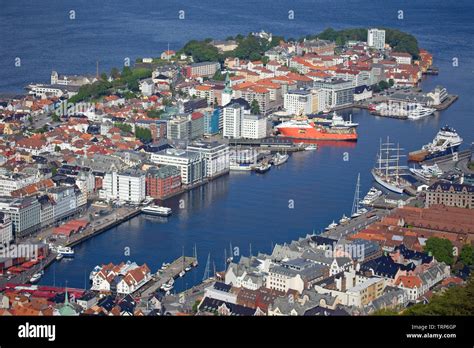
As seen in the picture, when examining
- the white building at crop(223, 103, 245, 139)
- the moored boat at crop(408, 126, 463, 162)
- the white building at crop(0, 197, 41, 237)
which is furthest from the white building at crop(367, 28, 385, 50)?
the white building at crop(0, 197, 41, 237)

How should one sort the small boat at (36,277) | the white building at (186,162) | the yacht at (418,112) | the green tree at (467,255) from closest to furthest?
the small boat at (36,277), the green tree at (467,255), the white building at (186,162), the yacht at (418,112)

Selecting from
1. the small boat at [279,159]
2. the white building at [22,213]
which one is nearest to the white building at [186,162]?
the small boat at [279,159]

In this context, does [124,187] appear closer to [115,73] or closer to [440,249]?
[440,249]

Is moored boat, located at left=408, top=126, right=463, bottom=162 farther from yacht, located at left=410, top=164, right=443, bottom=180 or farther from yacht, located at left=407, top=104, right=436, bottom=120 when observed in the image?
yacht, located at left=407, top=104, right=436, bottom=120

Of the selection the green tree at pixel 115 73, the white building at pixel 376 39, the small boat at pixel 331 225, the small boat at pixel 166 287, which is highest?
the white building at pixel 376 39

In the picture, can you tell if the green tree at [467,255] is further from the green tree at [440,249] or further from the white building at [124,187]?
the white building at [124,187]

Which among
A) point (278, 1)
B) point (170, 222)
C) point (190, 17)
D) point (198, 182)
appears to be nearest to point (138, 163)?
point (198, 182)

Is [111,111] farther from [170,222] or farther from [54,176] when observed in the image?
[170,222]
